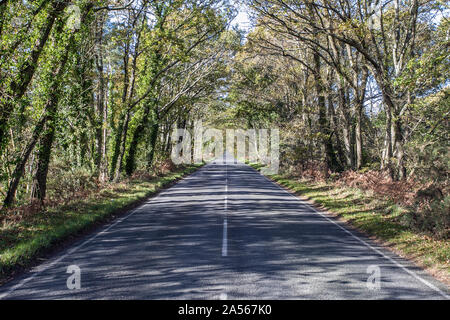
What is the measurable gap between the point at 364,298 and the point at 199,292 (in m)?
2.44

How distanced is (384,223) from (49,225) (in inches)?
381

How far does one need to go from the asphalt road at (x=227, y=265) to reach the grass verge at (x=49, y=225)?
484 millimetres

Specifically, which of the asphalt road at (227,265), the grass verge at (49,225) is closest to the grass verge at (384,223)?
the asphalt road at (227,265)

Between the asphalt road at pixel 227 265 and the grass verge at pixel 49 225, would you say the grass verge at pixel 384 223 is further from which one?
the grass verge at pixel 49 225

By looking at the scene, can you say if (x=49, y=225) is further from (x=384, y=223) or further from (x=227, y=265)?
(x=384, y=223)

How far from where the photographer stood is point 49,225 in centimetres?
1088

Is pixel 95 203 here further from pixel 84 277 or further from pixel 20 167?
pixel 84 277

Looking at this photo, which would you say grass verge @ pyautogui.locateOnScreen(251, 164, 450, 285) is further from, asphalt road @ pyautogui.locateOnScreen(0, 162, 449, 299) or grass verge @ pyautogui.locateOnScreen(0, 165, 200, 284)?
grass verge @ pyautogui.locateOnScreen(0, 165, 200, 284)

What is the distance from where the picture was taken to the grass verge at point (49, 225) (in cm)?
781

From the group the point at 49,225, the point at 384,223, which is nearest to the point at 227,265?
the point at 49,225

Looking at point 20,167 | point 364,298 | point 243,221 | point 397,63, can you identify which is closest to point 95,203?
point 20,167

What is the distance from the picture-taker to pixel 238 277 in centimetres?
670

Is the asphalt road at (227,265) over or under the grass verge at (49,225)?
under

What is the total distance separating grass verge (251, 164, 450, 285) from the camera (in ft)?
27.0
